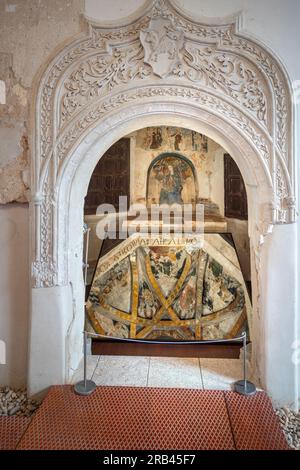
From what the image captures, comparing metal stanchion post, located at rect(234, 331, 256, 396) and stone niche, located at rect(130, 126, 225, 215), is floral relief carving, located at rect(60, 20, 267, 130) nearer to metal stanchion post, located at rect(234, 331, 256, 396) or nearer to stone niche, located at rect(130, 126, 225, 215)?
metal stanchion post, located at rect(234, 331, 256, 396)

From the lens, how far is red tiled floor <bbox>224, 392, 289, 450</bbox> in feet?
9.98

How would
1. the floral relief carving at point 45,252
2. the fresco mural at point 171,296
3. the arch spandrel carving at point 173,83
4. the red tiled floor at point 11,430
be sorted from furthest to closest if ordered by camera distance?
the fresco mural at point 171,296, the floral relief carving at point 45,252, the arch spandrel carving at point 173,83, the red tiled floor at point 11,430

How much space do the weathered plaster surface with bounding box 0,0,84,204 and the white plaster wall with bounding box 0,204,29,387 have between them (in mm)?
273

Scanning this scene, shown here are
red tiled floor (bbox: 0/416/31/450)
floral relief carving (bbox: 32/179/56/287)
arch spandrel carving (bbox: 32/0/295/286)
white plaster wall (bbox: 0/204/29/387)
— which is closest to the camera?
red tiled floor (bbox: 0/416/31/450)

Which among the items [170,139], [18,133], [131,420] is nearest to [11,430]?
[131,420]

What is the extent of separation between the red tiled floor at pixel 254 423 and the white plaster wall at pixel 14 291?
231cm

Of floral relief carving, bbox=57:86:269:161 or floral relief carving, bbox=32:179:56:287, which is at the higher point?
floral relief carving, bbox=57:86:269:161

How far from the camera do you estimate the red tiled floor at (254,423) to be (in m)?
3.04

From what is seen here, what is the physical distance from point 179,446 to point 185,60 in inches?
145

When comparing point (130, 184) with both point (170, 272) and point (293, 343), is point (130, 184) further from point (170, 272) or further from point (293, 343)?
point (293, 343)

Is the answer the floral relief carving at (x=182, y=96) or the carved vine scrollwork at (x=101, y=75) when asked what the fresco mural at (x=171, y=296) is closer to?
the floral relief carving at (x=182, y=96)

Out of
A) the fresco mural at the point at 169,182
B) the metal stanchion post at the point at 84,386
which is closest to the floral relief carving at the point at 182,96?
the metal stanchion post at the point at 84,386

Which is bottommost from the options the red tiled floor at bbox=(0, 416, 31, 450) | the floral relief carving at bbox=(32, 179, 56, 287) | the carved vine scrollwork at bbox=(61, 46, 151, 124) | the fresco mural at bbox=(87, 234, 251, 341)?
the red tiled floor at bbox=(0, 416, 31, 450)

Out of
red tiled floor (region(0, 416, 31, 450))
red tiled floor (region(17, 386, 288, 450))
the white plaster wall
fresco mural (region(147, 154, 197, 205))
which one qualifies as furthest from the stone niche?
red tiled floor (region(0, 416, 31, 450))
